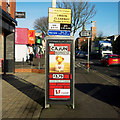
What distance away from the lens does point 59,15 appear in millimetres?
5766

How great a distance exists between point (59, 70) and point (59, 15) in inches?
72.7

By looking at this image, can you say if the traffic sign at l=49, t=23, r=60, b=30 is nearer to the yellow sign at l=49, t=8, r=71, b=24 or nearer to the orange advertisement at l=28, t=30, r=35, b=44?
the yellow sign at l=49, t=8, r=71, b=24

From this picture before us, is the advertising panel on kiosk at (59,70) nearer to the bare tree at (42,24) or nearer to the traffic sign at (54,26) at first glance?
the traffic sign at (54,26)

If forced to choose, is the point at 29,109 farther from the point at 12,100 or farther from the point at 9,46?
the point at 9,46

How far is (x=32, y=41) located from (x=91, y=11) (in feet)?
42.1

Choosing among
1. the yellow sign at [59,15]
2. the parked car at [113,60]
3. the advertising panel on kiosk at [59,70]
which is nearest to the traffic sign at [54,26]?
the yellow sign at [59,15]

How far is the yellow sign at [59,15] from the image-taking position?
5738 millimetres

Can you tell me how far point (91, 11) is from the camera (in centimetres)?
1870

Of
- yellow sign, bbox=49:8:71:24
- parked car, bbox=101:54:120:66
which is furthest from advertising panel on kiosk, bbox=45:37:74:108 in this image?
parked car, bbox=101:54:120:66

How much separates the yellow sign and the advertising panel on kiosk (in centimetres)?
71

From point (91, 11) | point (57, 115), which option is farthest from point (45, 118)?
point (91, 11)

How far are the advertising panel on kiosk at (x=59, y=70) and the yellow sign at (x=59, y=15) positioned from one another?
710 millimetres

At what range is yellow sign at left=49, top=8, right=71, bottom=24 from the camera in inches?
226

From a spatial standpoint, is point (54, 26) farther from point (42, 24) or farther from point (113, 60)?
point (42, 24)
